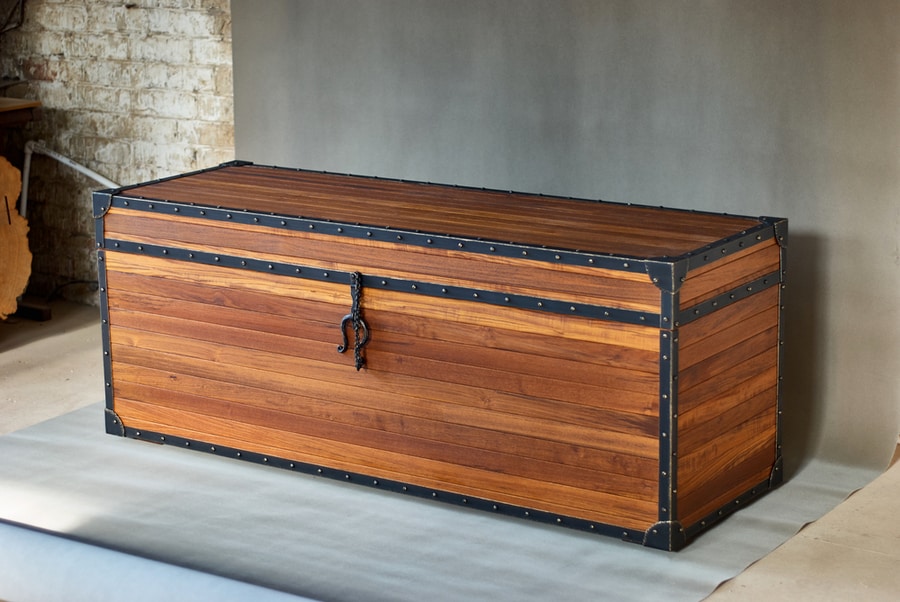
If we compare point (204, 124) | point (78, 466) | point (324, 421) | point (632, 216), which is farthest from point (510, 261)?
point (204, 124)

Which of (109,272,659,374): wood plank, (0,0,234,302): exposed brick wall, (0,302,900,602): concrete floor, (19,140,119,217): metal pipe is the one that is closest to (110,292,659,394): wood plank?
(109,272,659,374): wood plank

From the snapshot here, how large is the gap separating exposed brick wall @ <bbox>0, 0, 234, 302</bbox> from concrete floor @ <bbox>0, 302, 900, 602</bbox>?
774 mm

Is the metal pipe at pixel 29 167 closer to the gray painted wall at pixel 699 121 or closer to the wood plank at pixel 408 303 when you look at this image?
the gray painted wall at pixel 699 121

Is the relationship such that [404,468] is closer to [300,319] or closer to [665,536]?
[300,319]

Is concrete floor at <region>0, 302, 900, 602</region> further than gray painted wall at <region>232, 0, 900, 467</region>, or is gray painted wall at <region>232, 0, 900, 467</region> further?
gray painted wall at <region>232, 0, 900, 467</region>

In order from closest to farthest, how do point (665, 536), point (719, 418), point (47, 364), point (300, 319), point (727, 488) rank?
point (665, 536) < point (719, 418) < point (727, 488) < point (300, 319) < point (47, 364)

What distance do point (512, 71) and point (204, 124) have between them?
4.09 feet

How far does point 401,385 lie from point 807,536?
997mm

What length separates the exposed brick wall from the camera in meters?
4.39

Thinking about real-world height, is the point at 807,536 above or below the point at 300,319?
below

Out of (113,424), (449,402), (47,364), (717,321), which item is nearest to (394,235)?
(449,402)

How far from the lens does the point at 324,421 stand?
3.16 metres

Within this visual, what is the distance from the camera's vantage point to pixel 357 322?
302 cm

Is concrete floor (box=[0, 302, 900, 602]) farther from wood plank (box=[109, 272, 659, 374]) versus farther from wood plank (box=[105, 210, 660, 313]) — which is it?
wood plank (box=[105, 210, 660, 313])
